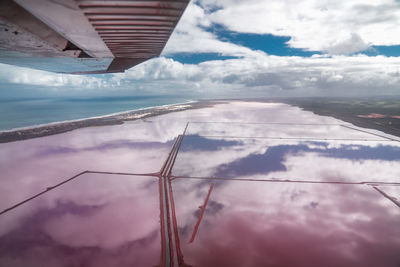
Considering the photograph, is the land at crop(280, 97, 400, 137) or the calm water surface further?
the land at crop(280, 97, 400, 137)

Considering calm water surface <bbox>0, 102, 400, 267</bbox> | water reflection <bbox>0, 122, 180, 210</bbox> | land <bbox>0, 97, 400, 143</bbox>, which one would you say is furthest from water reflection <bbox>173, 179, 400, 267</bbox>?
land <bbox>0, 97, 400, 143</bbox>

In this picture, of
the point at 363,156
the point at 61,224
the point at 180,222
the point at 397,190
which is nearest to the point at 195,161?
the point at 180,222

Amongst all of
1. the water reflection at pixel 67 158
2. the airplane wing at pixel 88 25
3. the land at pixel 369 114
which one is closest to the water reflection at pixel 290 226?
the airplane wing at pixel 88 25

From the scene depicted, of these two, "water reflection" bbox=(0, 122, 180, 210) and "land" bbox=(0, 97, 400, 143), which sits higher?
"land" bbox=(0, 97, 400, 143)

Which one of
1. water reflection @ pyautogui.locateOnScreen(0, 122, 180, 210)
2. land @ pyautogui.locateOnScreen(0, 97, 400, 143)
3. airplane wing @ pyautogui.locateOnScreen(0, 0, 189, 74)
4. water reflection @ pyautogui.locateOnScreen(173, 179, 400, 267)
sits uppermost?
airplane wing @ pyautogui.locateOnScreen(0, 0, 189, 74)

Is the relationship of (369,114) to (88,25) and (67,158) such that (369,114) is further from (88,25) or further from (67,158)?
(88,25)

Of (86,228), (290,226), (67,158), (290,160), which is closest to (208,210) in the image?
(290,226)

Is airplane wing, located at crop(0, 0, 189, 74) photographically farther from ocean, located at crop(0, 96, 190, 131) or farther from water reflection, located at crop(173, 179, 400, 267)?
ocean, located at crop(0, 96, 190, 131)

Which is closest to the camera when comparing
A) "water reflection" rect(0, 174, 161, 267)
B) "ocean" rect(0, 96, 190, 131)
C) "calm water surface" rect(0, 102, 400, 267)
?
"water reflection" rect(0, 174, 161, 267)
